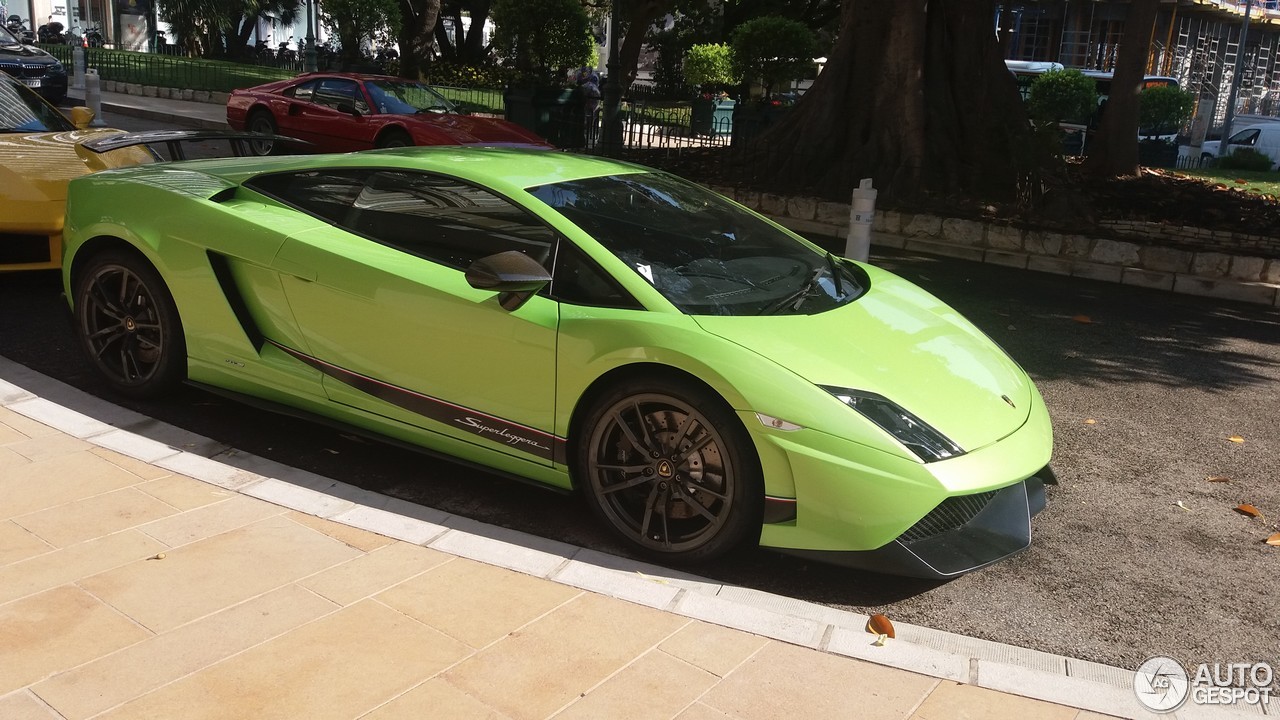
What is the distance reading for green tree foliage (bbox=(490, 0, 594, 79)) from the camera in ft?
64.7

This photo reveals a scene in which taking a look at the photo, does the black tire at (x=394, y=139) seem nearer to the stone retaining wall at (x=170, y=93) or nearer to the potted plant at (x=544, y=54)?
the potted plant at (x=544, y=54)

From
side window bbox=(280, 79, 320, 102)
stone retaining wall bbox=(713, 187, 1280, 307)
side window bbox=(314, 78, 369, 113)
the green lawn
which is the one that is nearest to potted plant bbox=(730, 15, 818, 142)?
the green lawn

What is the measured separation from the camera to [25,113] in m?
8.16

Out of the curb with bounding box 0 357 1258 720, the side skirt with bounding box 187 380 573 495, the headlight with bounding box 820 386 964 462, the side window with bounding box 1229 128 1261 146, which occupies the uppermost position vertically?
the side window with bounding box 1229 128 1261 146

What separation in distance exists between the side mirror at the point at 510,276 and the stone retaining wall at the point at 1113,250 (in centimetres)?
774

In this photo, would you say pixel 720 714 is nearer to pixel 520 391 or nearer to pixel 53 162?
pixel 520 391

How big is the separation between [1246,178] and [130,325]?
18680 millimetres

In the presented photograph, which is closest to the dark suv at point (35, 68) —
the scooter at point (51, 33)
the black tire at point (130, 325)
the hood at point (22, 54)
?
the hood at point (22, 54)

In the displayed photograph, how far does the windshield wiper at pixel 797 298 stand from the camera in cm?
425

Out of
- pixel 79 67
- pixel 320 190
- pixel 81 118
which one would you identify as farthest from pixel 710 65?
pixel 320 190

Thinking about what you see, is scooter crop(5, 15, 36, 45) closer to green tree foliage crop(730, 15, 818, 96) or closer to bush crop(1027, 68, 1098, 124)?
green tree foliage crop(730, 15, 818, 96)

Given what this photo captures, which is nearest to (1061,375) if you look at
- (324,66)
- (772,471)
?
(772,471)

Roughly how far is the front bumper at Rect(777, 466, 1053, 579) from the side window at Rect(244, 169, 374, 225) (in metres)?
2.48

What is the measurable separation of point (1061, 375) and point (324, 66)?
96.0 ft
